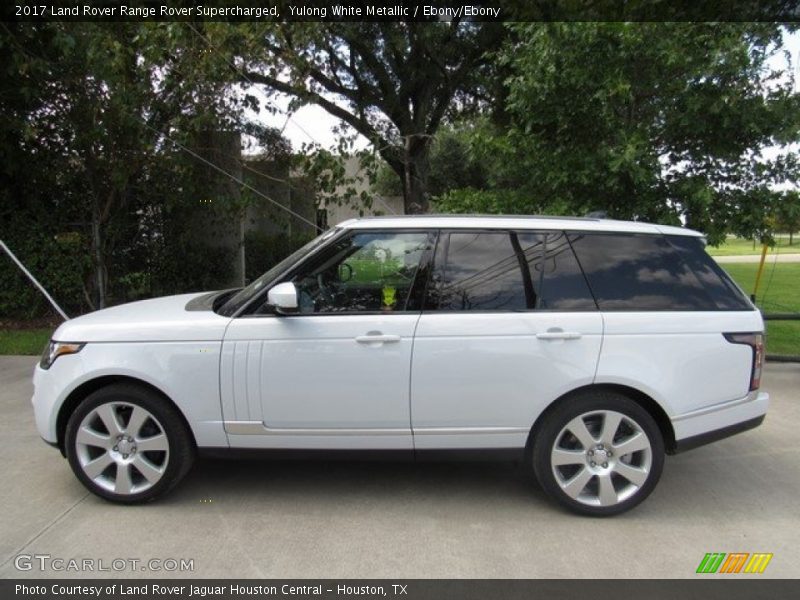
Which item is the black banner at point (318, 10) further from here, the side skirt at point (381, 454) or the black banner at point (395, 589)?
the black banner at point (395, 589)

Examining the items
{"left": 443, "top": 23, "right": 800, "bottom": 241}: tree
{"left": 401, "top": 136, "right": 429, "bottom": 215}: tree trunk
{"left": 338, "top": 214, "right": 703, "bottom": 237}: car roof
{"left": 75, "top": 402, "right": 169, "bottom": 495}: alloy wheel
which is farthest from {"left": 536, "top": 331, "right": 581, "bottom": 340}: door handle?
{"left": 401, "top": 136, "right": 429, "bottom": 215}: tree trunk

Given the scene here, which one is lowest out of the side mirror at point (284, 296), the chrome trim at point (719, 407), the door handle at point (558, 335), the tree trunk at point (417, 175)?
the chrome trim at point (719, 407)

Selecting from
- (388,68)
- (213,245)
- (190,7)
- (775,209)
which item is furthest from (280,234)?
(775,209)

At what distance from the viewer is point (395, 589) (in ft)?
9.76

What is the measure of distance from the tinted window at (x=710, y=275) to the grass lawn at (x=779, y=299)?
16.3 ft

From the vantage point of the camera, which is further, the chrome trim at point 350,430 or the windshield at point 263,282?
the windshield at point 263,282

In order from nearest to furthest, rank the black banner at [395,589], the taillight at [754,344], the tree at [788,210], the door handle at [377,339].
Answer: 1. the black banner at [395,589]
2. the door handle at [377,339]
3. the taillight at [754,344]
4. the tree at [788,210]

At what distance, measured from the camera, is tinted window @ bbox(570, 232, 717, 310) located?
3.73m

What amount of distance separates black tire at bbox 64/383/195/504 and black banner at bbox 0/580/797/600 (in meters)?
0.75

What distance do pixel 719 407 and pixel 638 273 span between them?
938 mm

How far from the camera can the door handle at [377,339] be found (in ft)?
11.8

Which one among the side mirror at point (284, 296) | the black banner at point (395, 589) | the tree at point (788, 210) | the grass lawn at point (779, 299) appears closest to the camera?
the black banner at point (395, 589)

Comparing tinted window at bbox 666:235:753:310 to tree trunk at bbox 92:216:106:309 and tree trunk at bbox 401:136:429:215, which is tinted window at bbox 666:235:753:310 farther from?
tree trunk at bbox 401:136:429:215

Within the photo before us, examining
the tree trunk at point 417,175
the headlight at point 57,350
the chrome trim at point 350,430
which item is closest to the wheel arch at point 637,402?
the chrome trim at point 350,430
